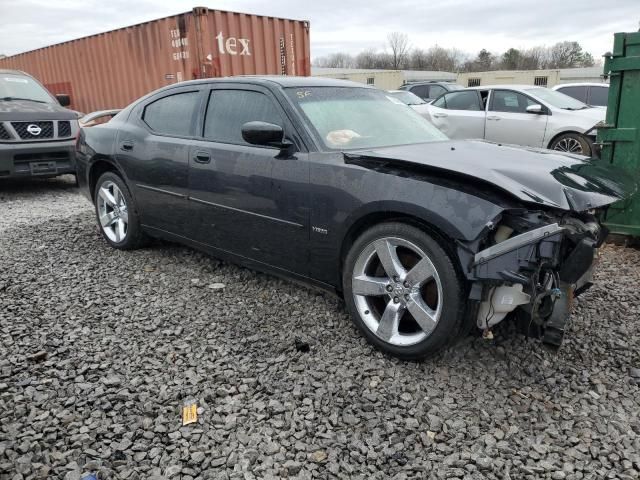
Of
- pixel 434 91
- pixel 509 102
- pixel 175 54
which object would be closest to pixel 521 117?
pixel 509 102

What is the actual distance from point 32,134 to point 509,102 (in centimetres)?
804

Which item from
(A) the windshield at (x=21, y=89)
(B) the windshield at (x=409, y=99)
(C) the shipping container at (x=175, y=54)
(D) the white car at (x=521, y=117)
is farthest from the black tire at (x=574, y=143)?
(A) the windshield at (x=21, y=89)

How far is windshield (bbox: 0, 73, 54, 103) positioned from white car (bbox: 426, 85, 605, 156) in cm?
722

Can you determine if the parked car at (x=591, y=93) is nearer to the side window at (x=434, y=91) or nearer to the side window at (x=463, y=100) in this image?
the side window at (x=463, y=100)

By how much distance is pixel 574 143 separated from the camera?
853 cm

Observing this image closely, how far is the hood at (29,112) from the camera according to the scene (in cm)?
768

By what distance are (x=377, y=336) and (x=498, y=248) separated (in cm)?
90

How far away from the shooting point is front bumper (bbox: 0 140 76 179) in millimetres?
7523

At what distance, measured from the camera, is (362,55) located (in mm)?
90125

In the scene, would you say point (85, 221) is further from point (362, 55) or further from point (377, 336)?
point (362, 55)

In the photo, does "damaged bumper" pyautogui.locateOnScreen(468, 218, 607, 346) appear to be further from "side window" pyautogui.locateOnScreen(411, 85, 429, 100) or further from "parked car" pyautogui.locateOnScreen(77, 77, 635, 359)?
"side window" pyautogui.locateOnScreen(411, 85, 429, 100)

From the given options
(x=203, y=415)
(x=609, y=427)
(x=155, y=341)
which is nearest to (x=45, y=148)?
(x=155, y=341)

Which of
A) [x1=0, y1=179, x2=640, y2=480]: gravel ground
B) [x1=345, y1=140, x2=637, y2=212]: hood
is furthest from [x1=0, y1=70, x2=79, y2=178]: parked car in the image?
[x1=345, y1=140, x2=637, y2=212]: hood

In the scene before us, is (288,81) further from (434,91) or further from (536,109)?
(434,91)
